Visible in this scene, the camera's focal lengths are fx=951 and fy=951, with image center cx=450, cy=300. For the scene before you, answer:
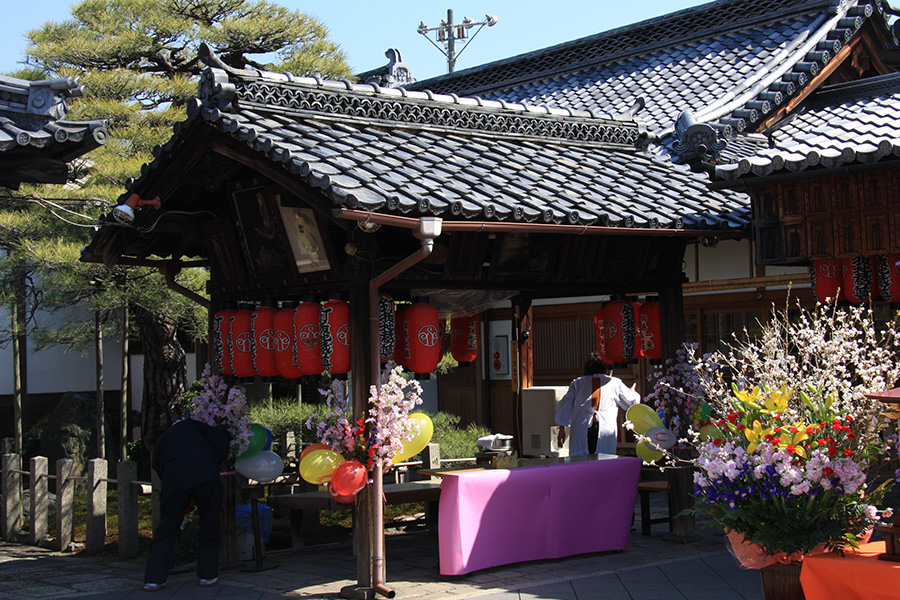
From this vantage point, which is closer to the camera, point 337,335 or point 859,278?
point 337,335

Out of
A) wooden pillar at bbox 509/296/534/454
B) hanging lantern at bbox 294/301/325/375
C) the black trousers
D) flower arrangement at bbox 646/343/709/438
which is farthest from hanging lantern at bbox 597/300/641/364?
the black trousers

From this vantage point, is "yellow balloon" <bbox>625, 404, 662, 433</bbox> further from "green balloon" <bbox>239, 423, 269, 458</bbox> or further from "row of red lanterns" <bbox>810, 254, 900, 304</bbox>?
"green balloon" <bbox>239, 423, 269, 458</bbox>

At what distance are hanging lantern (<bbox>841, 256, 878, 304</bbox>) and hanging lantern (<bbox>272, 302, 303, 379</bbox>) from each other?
5.51 m

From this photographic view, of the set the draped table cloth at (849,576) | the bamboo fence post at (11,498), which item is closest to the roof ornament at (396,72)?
the bamboo fence post at (11,498)

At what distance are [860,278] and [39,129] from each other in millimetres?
7555

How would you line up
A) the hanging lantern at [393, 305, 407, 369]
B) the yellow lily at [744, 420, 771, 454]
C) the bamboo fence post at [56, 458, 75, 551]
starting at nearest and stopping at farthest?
the yellow lily at [744, 420, 771, 454] → the hanging lantern at [393, 305, 407, 369] → the bamboo fence post at [56, 458, 75, 551]

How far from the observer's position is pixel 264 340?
909 cm

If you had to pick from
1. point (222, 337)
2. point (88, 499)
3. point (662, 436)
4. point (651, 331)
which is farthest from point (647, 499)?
point (88, 499)

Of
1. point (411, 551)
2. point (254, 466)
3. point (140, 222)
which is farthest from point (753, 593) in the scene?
point (140, 222)

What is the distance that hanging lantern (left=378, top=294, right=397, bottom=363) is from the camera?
8.23 m

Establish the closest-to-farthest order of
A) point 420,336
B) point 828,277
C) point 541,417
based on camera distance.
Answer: point 420,336 → point 828,277 → point 541,417

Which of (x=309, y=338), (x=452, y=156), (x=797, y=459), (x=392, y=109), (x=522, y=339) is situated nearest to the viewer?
(x=797, y=459)

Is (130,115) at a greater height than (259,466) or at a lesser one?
greater

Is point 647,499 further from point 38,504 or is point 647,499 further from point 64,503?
point 38,504
